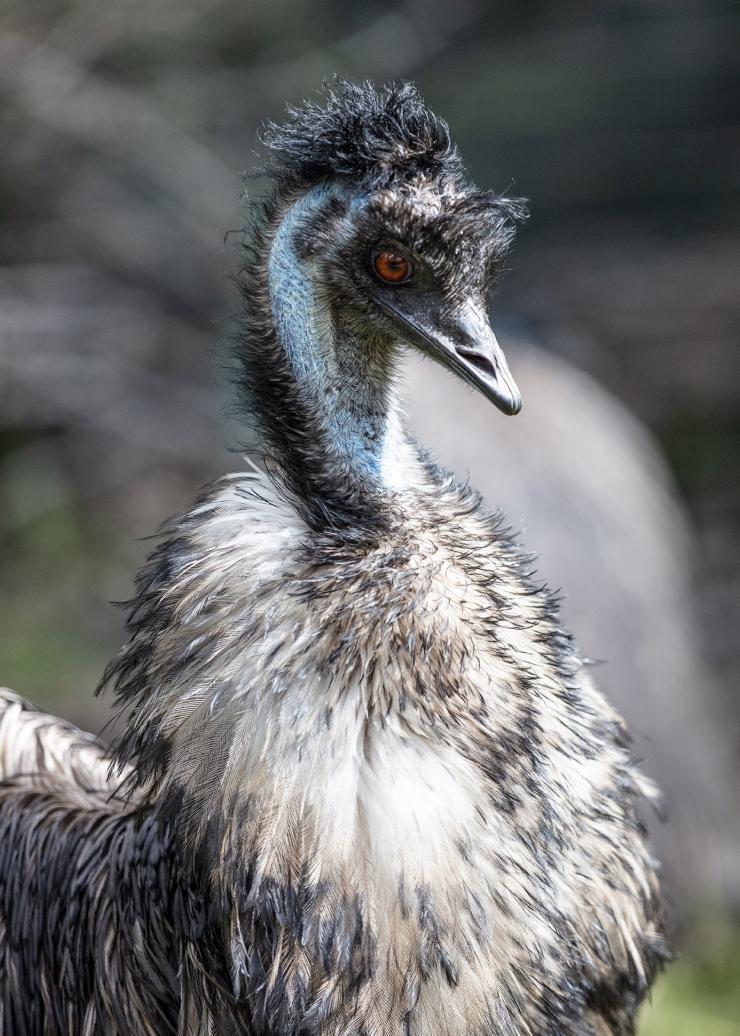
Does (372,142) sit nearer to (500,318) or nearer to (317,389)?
(317,389)

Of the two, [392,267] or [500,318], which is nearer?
[392,267]

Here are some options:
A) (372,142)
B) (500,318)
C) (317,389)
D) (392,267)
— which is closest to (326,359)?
(317,389)

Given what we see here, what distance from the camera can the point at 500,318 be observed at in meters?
4.96

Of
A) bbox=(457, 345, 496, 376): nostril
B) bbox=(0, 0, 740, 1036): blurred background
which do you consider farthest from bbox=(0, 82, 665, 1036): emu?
bbox=(0, 0, 740, 1036): blurred background

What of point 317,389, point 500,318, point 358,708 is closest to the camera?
point 358,708

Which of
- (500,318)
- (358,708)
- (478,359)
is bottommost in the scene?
(358,708)

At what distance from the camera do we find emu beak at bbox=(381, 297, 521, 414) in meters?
1.89

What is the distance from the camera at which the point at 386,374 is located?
201 cm

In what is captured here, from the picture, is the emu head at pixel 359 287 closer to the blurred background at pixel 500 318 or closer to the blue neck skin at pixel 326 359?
the blue neck skin at pixel 326 359

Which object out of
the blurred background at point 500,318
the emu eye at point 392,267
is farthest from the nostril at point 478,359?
the blurred background at point 500,318

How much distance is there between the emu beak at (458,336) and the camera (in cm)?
189

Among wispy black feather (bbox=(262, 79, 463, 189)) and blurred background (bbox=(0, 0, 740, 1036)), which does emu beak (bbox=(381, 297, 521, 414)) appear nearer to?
wispy black feather (bbox=(262, 79, 463, 189))

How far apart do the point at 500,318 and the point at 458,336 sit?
3.10 meters

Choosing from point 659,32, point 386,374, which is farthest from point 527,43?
point 386,374
